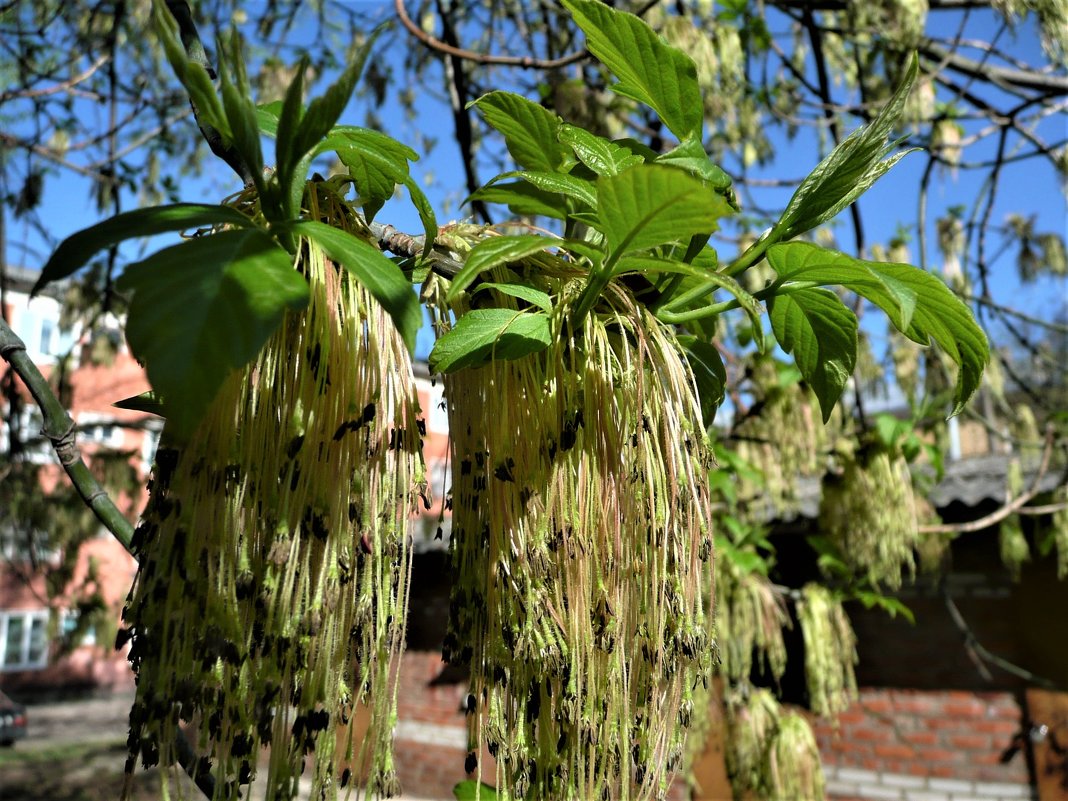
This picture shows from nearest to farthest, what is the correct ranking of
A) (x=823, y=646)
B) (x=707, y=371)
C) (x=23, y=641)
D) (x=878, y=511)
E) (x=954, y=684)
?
(x=707, y=371) → (x=878, y=511) → (x=823, y=646) → (x=954, y=684) → (x=23, y=641)

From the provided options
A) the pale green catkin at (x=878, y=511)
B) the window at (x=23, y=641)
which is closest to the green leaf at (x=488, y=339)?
the pale green catkin at (x=878, y=511)

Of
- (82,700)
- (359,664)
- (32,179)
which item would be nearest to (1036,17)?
(359,664)

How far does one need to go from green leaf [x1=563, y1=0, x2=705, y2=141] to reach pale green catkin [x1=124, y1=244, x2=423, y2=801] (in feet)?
0.84

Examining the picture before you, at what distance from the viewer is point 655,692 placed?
23.0 inches

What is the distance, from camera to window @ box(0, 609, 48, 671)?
586 inches

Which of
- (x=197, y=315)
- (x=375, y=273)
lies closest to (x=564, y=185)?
(x=375, y=273)

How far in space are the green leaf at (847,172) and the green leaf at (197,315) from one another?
1.18ft

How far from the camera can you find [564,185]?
0.60 meters

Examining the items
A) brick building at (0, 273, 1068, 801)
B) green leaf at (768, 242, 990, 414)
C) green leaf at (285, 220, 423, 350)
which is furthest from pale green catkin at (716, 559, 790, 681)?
green leaf at (285, 220, 423, 350)

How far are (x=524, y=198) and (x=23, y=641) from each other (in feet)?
57.6

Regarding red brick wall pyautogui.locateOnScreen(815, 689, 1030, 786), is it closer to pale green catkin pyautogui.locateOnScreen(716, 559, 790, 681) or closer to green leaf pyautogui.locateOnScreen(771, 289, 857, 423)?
pale green catkin pyautogui.locateOnScreen(716, 559, 790, 681)

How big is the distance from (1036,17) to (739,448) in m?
1.64

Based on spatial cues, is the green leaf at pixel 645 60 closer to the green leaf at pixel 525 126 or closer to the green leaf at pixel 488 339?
the green leaf at pixel 525 126

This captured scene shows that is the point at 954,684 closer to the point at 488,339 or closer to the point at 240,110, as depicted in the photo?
the point at 488,339
